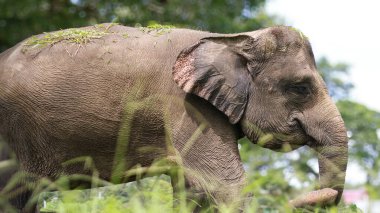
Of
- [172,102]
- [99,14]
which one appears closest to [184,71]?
[172,102]

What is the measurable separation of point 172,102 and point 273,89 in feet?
2.46

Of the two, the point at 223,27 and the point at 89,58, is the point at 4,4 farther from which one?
the point at 89,58

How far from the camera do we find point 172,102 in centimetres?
656

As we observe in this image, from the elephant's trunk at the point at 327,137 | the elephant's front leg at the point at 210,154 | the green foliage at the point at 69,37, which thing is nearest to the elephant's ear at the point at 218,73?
the elephant's front leg at the point at 210,154

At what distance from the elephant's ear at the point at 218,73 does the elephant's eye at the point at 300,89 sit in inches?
Answer: 12.3

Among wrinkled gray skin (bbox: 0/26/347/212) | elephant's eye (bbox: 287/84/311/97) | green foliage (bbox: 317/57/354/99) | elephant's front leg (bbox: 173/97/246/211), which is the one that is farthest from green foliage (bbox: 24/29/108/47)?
green foliage (bbox: 317/57/354/99)

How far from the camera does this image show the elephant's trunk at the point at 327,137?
21.7 feet

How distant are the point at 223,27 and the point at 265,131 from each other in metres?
8.45

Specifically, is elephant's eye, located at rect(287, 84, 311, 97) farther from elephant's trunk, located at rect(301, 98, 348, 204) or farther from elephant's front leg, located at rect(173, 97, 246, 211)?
elephant's front leg, located at rect(173, 97, 246, 211)

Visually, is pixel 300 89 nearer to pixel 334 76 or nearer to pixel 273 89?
pixel 273 89

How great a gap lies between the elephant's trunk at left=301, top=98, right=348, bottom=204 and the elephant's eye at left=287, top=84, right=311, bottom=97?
13 centimetres

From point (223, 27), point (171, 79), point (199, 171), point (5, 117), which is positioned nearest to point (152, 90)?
point (171, 79)

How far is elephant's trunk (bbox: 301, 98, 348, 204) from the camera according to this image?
21.7 ft

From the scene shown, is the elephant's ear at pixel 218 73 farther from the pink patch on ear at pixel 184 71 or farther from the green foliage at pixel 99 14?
the green foliage at pixel 99 14
